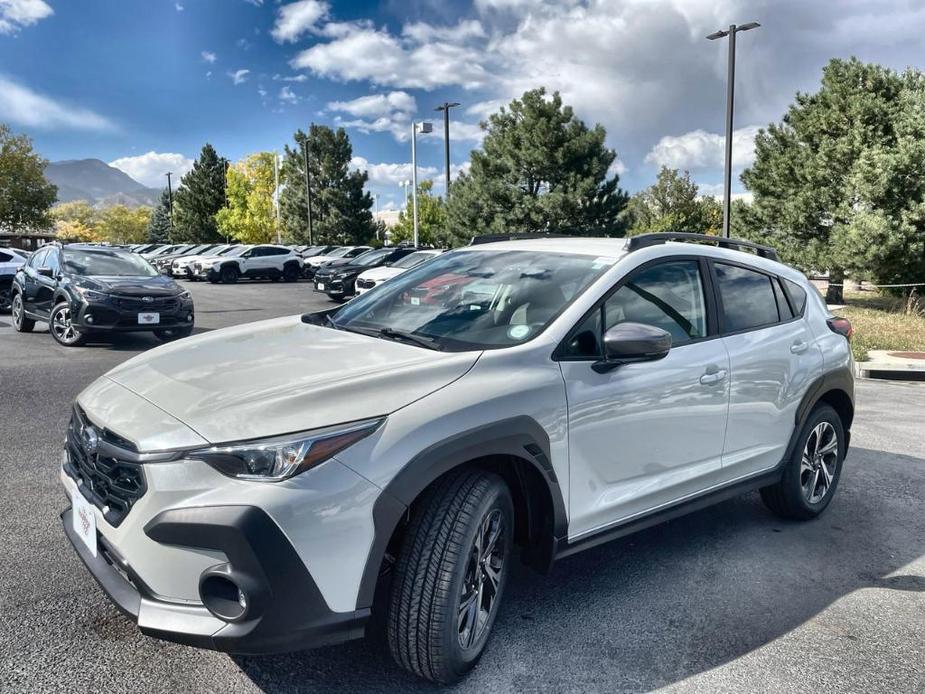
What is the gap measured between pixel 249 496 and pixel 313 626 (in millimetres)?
441

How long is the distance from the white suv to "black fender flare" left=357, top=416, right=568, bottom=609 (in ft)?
92.6

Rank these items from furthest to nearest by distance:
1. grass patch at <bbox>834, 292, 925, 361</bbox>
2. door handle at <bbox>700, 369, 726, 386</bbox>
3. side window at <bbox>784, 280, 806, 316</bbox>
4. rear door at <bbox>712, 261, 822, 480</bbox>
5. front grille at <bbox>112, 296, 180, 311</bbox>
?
1. grass patch at <bbox>834, 292, 925, 361</bbox>
2. front grille at <bbox>112, 296, 180, 311</bbox>
3. side window at <bbox>784, 280, 806, 316</bbox>
4. rear door at <bbox>712, 261, 822, 480</bbox>
5. door handle at <bbox>700, 369, 726, 386</bbox>

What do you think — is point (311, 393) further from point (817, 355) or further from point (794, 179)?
point (794, 179)

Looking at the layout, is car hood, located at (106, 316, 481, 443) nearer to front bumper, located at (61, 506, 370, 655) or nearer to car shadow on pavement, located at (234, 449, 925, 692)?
front bumper, located at (61, 506, 370, 655)

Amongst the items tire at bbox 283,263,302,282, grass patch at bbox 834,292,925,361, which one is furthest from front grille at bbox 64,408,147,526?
tire at bbox 283,263,302,282

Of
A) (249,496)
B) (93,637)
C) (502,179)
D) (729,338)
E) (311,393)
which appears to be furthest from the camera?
(502,179)

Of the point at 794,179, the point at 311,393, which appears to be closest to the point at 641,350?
the point at 311,393

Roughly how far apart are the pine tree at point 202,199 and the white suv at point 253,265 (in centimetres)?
3830

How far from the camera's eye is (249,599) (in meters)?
2.14

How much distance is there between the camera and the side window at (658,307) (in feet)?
10.2

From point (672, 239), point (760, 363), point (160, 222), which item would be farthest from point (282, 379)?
point (160, 222)

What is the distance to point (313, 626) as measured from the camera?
7.27 feet

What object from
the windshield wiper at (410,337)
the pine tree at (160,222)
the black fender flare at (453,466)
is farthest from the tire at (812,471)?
the pine tree at (160,222)

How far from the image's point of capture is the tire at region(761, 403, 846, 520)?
4211 millimetres
